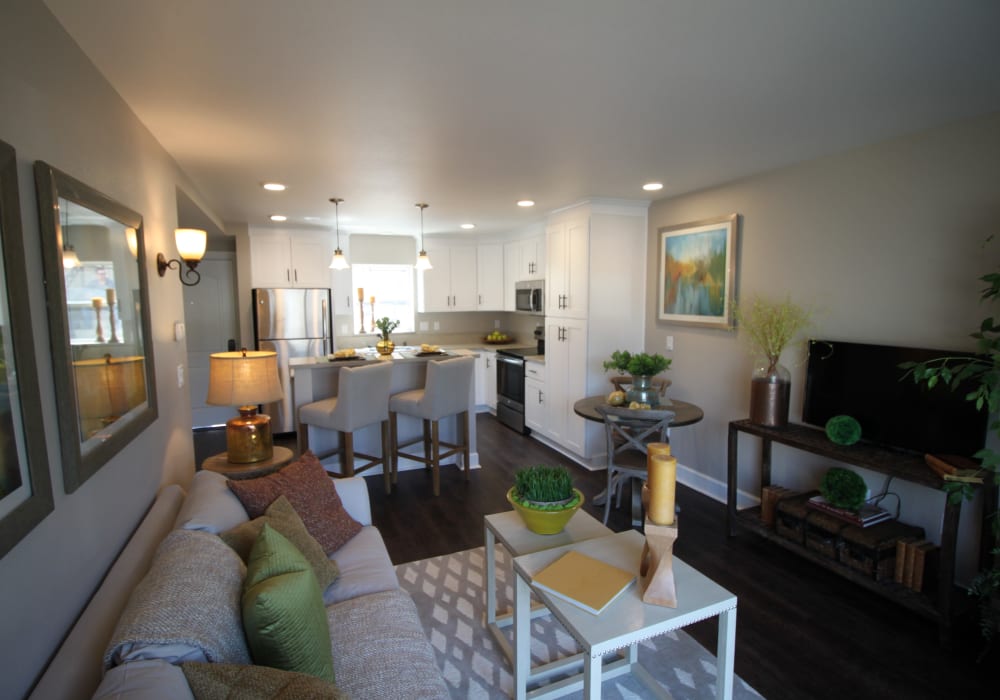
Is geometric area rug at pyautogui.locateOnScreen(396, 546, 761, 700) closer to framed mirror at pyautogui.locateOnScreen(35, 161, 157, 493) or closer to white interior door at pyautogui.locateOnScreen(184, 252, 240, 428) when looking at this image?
framed mirror at pyautogui.locateOnScreen(35, 161, 157, 493)

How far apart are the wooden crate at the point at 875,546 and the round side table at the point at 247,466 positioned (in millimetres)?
3035

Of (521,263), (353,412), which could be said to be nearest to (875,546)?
(353,412)

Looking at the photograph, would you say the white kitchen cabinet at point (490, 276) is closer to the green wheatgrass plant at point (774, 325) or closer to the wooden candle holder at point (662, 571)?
the green wheatgrass plant at point (774, 325)

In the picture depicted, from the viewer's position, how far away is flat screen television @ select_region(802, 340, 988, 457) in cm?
236

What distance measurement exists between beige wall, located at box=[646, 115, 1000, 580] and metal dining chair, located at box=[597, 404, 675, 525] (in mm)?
755

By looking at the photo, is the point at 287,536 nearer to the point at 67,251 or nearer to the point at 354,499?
the point at 354,499

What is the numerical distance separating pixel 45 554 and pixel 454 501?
290cm

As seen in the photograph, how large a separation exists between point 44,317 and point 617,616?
177 cm

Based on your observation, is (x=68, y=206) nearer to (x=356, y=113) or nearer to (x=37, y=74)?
(x=37, y=74)

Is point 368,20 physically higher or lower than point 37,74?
higher

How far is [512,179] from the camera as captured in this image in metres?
3.48

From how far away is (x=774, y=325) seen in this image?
3.14 m

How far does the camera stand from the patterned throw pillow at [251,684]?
97 cm

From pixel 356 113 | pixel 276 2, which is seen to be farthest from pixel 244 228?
pixel 276 2
